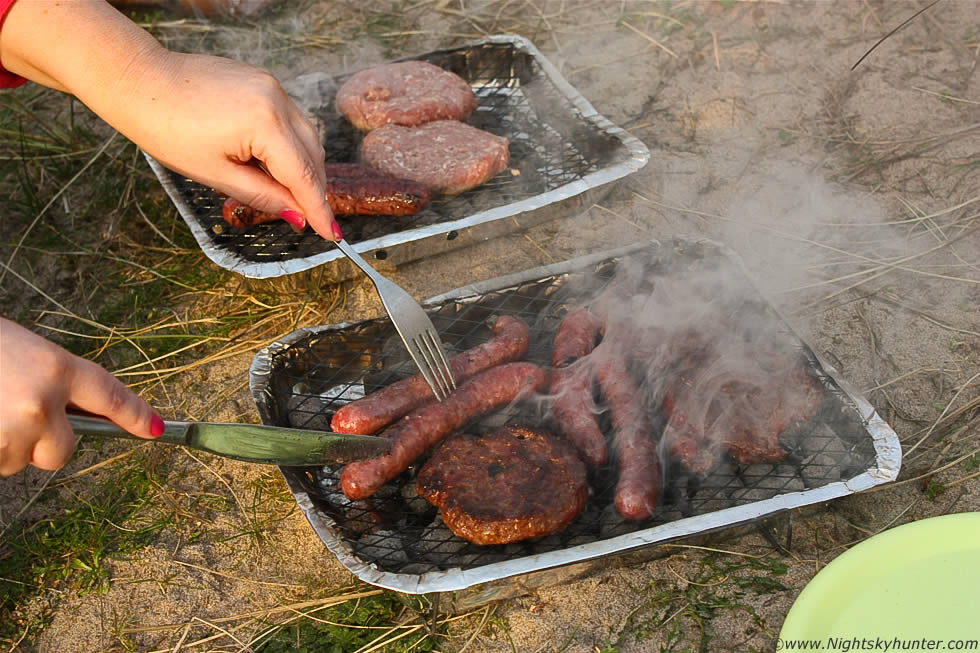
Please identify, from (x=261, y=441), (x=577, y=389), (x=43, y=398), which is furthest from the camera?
(x=577, y=389)

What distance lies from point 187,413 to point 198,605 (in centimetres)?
107

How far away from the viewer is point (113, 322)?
4430 millimetres

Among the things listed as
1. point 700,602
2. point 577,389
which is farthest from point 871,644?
point 577,389

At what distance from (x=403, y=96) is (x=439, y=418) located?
99.7 inches

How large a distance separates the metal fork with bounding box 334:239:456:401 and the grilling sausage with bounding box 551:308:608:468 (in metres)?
0.44

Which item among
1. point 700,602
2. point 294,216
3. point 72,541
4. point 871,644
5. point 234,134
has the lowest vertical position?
point 72,541

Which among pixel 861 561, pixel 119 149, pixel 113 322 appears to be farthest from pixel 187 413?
pixel 861 561

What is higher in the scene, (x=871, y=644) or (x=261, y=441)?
(x=261, y=441)

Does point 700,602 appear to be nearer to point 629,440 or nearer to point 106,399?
point 629,440

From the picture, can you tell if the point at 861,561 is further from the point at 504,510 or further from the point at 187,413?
the point at 187,413

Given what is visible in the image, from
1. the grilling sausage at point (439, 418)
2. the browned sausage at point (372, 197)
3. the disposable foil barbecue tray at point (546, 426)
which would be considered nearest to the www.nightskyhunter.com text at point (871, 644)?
the disposable foil barbecue tray at point (546, 426)

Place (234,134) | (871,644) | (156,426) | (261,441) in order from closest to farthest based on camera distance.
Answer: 1. (156,426)
2. (871,644)
3. (261,441)
4. (234,134)

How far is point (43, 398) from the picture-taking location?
6.24ft

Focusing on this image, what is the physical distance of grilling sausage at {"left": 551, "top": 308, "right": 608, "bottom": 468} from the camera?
3.03m
